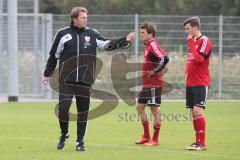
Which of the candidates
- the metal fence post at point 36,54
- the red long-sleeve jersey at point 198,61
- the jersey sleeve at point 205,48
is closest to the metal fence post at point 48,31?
the metal fence post at point 36,54

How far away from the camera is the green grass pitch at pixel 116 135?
464 inches

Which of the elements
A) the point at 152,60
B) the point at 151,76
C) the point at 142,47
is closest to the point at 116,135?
the point at 151,76

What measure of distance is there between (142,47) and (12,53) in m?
4.67

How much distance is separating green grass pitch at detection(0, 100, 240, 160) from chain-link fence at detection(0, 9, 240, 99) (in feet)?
12.8

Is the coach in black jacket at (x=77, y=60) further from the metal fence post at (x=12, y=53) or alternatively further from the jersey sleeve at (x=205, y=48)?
the metal fence post at (x=12, y=53)

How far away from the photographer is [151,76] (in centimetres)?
1349

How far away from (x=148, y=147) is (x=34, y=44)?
575 inches

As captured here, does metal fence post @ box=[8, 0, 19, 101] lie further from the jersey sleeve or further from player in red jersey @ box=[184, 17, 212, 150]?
the jersey sleeve

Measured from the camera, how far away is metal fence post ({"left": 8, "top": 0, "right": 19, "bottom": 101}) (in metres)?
24.2

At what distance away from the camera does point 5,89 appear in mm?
26984

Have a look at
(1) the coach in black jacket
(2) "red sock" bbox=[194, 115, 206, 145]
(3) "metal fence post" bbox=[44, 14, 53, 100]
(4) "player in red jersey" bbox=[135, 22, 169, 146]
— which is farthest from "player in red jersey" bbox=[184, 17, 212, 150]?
(3) "metal fence post" bbox=[44, 14, 53, 100]

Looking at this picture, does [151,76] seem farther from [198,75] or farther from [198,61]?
[198,61]

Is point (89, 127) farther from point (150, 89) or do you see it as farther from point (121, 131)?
point (150, 89)

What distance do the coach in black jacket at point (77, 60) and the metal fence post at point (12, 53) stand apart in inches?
474
